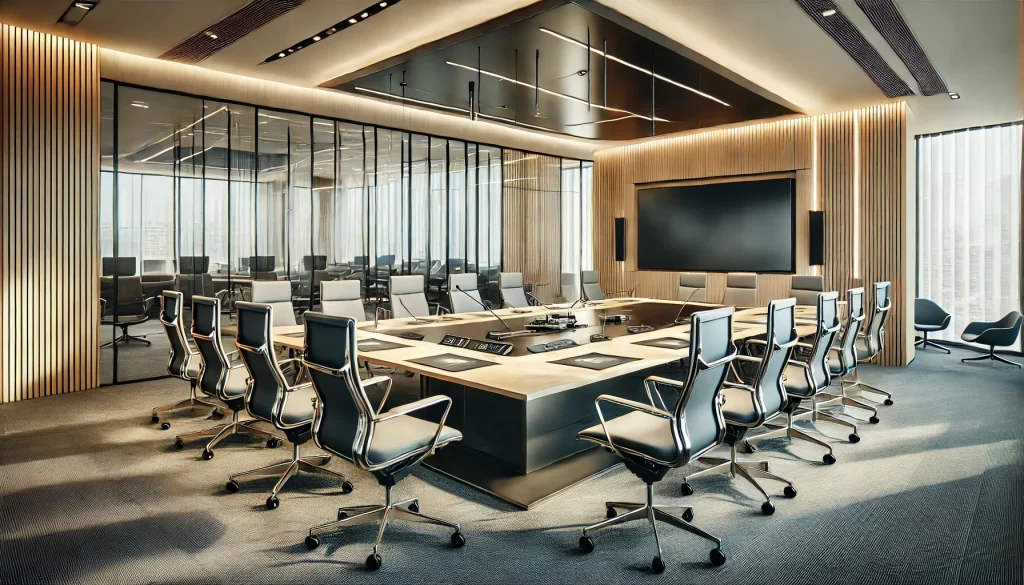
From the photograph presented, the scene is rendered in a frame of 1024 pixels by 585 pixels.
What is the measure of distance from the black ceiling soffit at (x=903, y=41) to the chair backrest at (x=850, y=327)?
7.54 ft

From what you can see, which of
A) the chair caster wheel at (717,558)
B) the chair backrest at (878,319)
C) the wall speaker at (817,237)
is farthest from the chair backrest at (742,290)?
the chair caster wheel at (717,558)

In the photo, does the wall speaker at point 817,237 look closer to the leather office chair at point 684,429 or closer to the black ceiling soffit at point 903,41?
the black ceiling soffit at point 903,41

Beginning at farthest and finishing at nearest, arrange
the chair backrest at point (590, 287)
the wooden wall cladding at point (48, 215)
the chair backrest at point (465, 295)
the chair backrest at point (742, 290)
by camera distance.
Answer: the chair backrest at point (590, 287) → the chair backrest at point (742, 290) → the chair backrest at point (465, 295) → the wooden wall cladding at point (48, 215)

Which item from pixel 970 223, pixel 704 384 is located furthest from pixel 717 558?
pixel 970 223

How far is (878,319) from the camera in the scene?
562 cm

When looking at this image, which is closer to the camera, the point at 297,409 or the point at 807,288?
the point at 297,409

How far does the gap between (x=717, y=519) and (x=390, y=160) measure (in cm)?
695

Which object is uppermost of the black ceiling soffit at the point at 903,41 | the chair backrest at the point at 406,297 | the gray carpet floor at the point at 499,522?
the black ceiling soffit at the point at 903,41

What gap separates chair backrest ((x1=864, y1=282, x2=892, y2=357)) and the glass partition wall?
223 inches

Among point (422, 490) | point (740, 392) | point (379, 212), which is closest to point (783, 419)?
point (740, 392)

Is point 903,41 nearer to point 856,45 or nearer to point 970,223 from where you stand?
point 856,45

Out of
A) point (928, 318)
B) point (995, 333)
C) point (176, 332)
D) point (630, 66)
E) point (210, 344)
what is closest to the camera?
point (210, 344)

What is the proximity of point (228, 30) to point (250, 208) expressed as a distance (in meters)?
2.37

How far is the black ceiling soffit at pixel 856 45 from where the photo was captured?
16.6 ft
